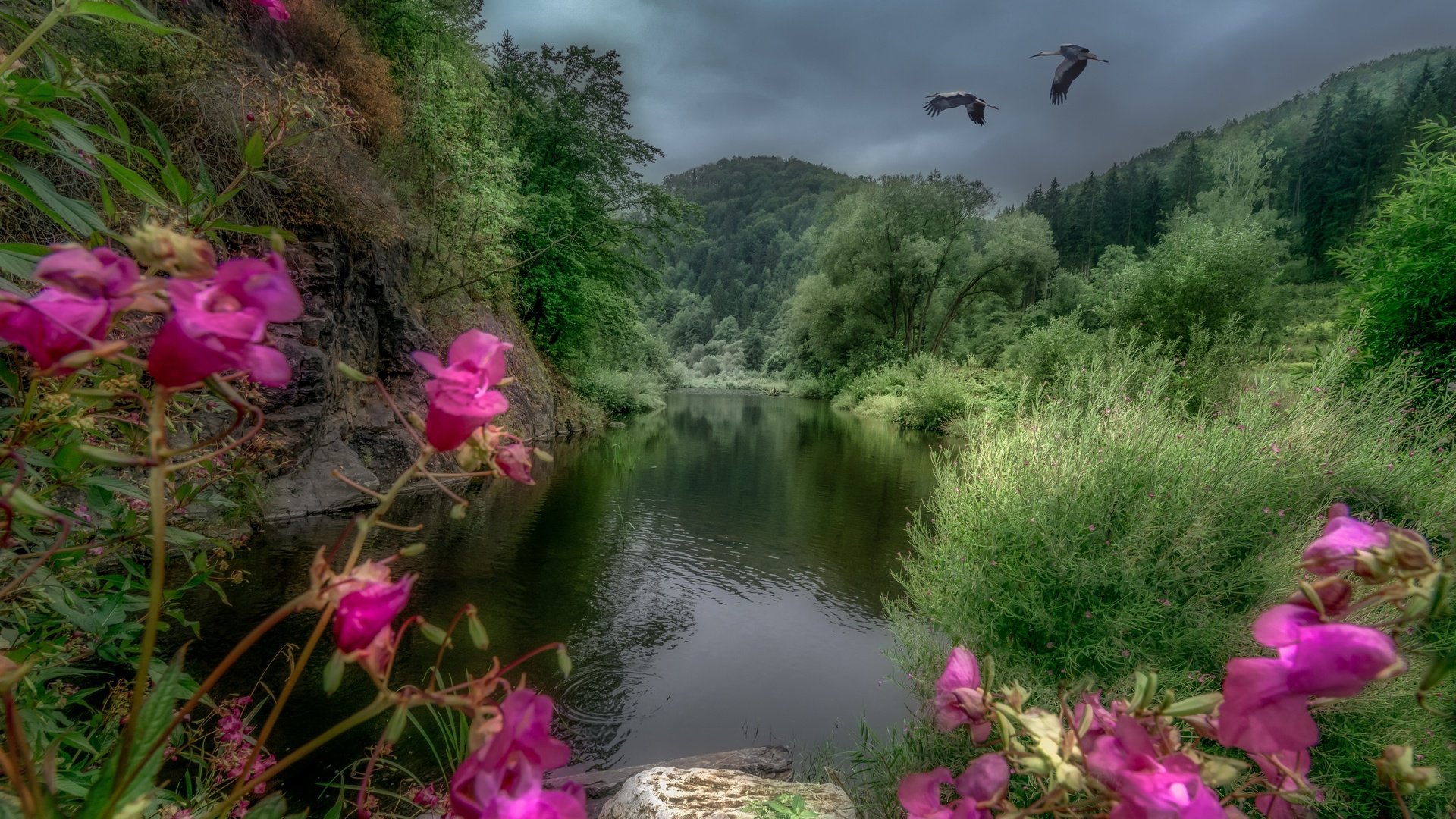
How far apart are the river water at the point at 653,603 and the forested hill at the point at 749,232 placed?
46478mm

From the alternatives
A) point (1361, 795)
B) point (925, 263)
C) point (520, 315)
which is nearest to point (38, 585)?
point (1361, 795)

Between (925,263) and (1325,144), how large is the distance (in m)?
39.2

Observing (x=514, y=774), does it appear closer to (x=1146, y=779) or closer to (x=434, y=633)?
(x=434, y=633)

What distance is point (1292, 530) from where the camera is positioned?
371 cm

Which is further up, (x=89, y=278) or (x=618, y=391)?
(x=89, y=278)

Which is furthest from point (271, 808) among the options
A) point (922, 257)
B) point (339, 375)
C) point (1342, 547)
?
point (922, 257)

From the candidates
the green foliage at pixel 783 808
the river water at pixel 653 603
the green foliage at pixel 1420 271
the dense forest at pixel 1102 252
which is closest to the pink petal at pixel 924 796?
the green foliage at pixel 783 808

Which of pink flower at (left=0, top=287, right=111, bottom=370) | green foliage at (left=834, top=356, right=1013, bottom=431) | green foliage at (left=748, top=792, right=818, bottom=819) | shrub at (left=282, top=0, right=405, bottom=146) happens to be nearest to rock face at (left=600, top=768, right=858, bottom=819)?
green foliage at (left=748, top=792, right=818, bottom=819)

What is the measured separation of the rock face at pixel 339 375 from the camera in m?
7.62

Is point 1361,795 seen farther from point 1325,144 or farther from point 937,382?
point 1325,144

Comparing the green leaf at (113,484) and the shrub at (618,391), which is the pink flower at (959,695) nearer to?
the green leaf at (113,484)

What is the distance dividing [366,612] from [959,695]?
62 cm

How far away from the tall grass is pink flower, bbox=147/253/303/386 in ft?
12.1

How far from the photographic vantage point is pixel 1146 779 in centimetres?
50
